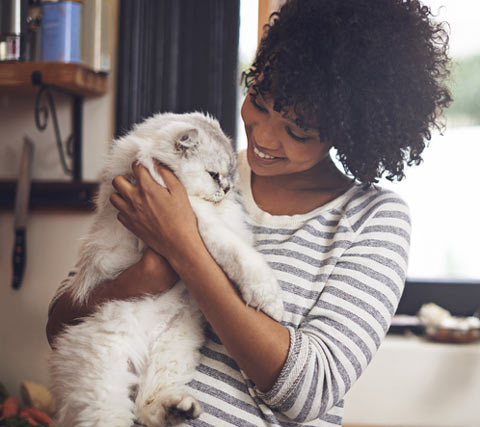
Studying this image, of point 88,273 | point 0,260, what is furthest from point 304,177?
point 0,260

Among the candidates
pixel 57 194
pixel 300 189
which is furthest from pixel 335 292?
pixel 57 194

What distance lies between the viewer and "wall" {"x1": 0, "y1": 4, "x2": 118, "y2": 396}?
2.29 meters

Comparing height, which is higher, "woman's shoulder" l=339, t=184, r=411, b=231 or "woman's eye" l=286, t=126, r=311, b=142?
"woman's eye" l=286, t=126, r=311, b=142

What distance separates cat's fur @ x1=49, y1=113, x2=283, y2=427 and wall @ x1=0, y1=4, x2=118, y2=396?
121 cm

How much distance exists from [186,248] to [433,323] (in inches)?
59.9

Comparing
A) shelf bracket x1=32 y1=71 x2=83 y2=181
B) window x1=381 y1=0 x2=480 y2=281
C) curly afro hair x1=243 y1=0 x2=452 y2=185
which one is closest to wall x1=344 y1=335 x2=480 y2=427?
window x1=381 y1=0 x2=480 y2=281

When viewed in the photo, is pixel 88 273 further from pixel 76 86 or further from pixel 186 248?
pixel 76 86

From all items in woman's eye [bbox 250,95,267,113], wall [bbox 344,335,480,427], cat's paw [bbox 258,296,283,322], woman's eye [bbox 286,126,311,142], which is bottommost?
wall [bbox 344,335,480,427]

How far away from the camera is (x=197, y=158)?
3.62 ft

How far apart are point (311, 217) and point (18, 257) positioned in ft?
5.44

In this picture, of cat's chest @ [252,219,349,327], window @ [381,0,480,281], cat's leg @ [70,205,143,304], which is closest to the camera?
cat's chest @ [252,219,349,327]

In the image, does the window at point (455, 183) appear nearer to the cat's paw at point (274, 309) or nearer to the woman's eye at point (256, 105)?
the woman's eye at point (256, 105)

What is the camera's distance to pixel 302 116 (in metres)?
1.03

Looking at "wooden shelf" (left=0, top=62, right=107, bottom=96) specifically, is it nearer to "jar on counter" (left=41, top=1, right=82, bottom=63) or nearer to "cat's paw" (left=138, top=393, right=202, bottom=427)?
"jar on counter" (left=41, top=1, right=82, bottom=63)
